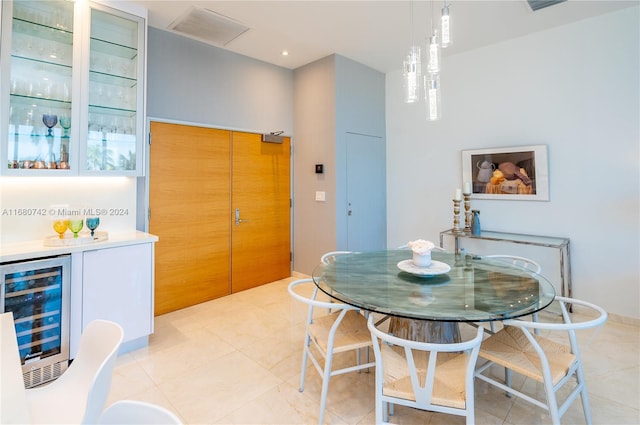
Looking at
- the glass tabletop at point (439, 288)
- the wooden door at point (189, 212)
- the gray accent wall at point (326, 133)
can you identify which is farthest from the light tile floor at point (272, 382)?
the gray accent wall at point (326, 133)

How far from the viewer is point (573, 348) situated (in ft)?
5.60

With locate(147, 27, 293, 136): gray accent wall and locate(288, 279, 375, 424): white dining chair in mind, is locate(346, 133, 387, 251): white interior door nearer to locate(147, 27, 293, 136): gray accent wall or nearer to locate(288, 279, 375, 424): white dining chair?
locate(147, 27, 293, 136): gray accent wall

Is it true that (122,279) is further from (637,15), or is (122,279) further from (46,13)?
(637,15)

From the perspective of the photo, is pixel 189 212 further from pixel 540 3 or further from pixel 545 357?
pixel 540 3

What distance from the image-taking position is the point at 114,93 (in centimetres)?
275

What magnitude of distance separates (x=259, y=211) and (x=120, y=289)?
2.00 metres

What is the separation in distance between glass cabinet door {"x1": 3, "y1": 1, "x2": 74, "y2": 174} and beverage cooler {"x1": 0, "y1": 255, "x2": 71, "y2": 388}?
0.75 m

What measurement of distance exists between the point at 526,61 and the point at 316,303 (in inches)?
143

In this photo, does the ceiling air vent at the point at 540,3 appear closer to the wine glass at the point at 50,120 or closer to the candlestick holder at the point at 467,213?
the candlestick holder at the point at 467,213

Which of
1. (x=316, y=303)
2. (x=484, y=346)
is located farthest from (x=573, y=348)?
(x=316, y=303)

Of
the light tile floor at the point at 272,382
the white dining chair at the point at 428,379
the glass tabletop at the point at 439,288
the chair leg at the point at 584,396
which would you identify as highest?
the glass tabletop at the point at 439,288

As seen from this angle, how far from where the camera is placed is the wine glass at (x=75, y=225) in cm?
243

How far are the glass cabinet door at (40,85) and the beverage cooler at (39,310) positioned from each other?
75cm

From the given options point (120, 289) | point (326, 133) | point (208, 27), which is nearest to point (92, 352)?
point (120, 289)
